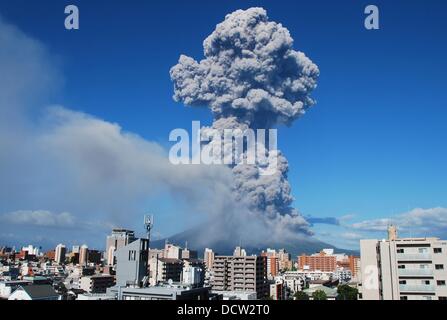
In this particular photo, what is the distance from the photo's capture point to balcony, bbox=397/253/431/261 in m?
15.7

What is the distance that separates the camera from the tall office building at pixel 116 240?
5587cm

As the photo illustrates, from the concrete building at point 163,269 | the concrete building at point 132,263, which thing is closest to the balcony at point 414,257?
the concrete building at point 132,263

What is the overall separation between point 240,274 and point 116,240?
2972 cm

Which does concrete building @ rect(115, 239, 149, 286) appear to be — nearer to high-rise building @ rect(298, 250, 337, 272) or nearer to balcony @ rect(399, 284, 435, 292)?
balcony @ rect(399, 284, 435, 292)

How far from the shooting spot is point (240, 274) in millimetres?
36062

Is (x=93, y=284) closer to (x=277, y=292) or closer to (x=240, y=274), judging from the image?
(x=240, y=274)

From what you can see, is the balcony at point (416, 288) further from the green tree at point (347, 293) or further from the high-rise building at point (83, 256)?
the high-rise building at point (83, 256)

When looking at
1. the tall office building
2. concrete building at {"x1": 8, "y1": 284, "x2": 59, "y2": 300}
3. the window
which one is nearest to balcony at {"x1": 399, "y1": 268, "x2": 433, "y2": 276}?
the window

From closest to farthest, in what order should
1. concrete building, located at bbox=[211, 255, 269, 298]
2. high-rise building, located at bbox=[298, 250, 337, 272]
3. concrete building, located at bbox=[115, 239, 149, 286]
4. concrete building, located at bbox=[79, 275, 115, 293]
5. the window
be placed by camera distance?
concrete building, located at bbox=[115, 239, 149, 286] → the window → concrete building, located at bbox=[211, 255, 269, 298] → concrete building, located at bbox=[79, 275, 115, 293] → high-rise building, located at bbox=[298, 250, 337, 272]

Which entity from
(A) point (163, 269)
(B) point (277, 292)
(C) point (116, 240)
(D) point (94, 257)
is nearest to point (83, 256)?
(D) point (94, 257)

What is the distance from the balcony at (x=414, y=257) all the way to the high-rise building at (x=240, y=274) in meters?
20.7

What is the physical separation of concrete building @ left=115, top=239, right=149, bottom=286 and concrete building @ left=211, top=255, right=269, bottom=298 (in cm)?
2236

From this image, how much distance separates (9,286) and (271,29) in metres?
39.6
